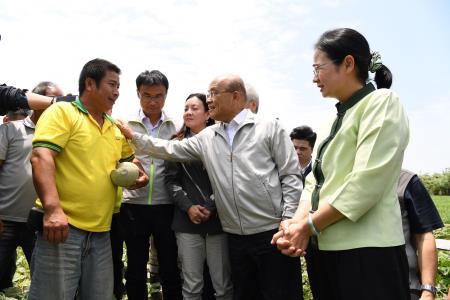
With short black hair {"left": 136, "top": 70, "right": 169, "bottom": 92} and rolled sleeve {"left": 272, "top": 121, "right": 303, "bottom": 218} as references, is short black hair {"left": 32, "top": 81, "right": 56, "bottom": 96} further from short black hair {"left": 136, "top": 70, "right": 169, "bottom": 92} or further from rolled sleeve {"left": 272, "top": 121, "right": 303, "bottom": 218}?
rolled sleeve {"left": 272, "top": 121, "right": 303, "bottom": 218}

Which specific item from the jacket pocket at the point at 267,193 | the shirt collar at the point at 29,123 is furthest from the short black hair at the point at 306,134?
the shirt collar at the point at 29,123

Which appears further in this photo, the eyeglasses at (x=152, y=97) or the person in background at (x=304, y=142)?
the person in background at (x=304, y=142)

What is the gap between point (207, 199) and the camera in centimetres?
361

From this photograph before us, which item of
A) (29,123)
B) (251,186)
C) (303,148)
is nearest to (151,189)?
(251,186)

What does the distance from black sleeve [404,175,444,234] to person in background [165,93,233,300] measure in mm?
1583

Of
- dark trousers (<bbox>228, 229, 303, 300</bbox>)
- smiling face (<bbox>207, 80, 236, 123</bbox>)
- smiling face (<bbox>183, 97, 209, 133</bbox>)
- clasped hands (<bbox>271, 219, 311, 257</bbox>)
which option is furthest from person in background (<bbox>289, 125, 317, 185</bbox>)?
clasped hands (<bbox>271, 219, 311, 257</bbox>)

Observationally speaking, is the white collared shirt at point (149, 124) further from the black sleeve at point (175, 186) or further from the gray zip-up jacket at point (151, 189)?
the black sleeve at point (175, 186)

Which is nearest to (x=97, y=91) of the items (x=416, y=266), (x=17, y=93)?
(x=17, y=93)

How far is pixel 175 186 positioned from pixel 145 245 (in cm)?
67

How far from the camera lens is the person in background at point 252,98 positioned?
407cm

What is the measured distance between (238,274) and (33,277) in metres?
1.50

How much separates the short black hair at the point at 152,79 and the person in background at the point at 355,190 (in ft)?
6.96

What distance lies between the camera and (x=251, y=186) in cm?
309

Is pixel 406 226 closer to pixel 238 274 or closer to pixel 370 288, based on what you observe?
pixel 370 288
